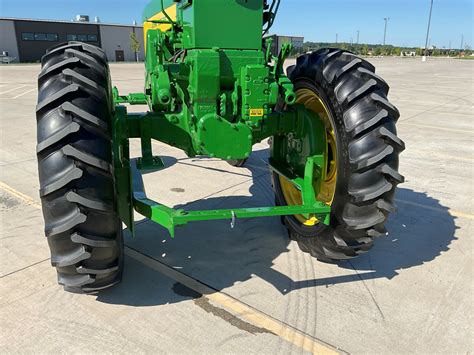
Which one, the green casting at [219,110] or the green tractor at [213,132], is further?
the green casting at [219,110]

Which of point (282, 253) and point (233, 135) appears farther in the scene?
point (282, 253)

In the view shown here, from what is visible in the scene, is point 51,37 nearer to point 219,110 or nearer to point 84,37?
point 84,37

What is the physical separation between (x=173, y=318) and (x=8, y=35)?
56.7 meters

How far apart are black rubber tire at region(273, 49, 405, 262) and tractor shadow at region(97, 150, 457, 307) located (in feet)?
1.55

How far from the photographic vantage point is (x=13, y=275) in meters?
3.34

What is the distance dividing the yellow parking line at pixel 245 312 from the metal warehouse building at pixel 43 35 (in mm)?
52212

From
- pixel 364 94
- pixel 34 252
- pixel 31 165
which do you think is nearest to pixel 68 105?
pixel 34 252

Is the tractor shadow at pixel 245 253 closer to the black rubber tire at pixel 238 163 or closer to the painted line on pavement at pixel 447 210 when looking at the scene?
the painted line on pavement at pixel 447 210

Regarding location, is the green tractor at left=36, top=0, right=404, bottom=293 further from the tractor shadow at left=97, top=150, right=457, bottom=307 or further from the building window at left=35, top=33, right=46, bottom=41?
the building window at left=35, top=33, right=46, bottom=41

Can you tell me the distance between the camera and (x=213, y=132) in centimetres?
314

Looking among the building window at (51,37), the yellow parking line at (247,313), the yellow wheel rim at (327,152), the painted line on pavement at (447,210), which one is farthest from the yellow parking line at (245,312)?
the building window at (51,37)

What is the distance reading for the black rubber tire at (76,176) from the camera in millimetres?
2533

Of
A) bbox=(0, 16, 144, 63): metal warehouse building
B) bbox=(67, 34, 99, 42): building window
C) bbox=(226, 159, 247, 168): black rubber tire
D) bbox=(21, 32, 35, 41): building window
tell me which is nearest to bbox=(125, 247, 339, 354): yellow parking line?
bbox=(226, 159, 247, 168): black rubber tire

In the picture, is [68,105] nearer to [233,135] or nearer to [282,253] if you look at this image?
[233,135]
